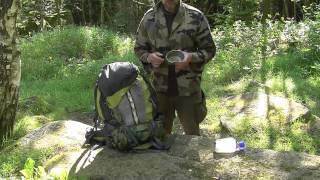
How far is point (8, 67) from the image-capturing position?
5.44 m

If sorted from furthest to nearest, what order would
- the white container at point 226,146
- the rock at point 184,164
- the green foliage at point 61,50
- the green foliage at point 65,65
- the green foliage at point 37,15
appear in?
the green foliage at point 37,15, the green foliage at point 61,50, the green foliage at point 65,65, the white container at point 226,146, the rock at point 184,164

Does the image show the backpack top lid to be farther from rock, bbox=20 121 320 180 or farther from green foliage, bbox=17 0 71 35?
green foliage, bbox=17 0 71 35

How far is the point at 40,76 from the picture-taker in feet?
34.6

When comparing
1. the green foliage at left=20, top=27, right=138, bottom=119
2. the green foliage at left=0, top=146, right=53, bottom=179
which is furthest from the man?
the green foliage at left=20, top=27, right=138, bottom=119

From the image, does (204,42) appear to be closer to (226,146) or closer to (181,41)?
(181,41)

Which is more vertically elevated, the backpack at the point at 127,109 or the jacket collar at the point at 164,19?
the jacket collar at the point at 164,19

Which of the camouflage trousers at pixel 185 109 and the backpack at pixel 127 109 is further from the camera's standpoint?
the camouflage trousers at pixel 185 109

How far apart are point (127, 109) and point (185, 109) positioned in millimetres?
813

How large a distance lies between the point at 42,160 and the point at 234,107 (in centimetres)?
373

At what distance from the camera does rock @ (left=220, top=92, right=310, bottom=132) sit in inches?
277

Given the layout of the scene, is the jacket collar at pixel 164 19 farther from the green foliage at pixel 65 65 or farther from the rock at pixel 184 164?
the green foliage at pixel 65 65

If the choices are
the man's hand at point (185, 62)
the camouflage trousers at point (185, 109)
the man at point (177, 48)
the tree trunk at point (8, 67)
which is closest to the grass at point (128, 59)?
the tree trunk at point (8, 67)

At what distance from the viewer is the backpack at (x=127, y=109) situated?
4.18 metres

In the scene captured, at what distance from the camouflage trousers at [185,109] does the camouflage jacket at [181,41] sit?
3.1 inches
